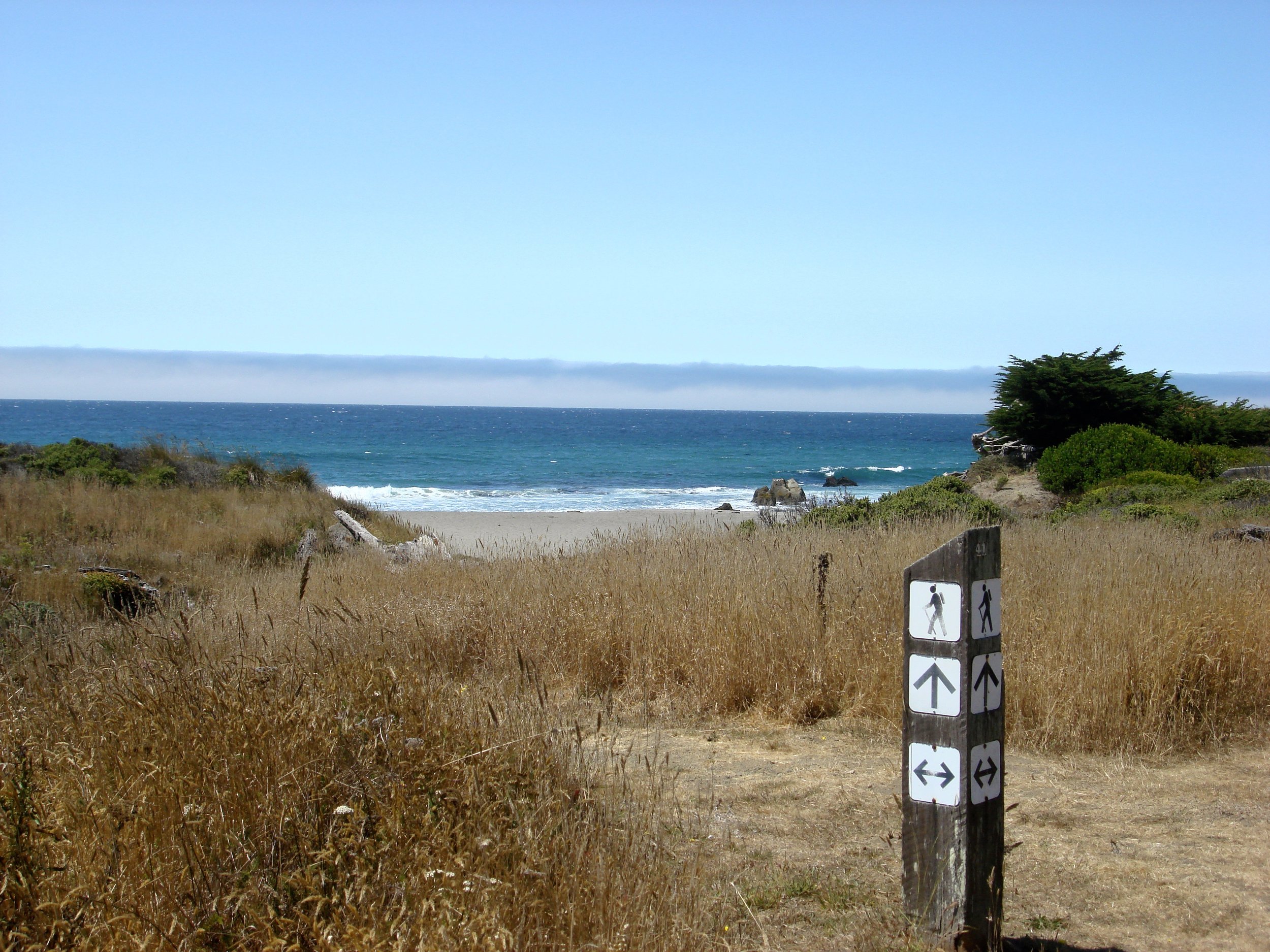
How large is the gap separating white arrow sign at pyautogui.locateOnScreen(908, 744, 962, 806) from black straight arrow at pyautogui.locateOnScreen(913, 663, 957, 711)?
0.16 m

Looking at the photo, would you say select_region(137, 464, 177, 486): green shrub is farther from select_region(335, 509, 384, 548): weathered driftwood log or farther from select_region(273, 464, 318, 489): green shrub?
select_region(335, 509, 384, 548): weathered driftwood log

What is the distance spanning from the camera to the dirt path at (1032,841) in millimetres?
3555

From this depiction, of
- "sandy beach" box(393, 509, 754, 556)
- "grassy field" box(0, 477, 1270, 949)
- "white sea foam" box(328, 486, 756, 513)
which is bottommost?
"white sea foam" box(328, 486, 756, 513)

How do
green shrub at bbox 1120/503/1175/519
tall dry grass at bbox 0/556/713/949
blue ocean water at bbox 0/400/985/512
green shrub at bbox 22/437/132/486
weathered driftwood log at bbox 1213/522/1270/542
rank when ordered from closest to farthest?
tall dry grass at bbox 0/556/713/949 → weathered driftwood log at bbox 1213/522/1270/542 → green shrub at bbox 1120/503/1175/519 → green shrub at bbox 22/437/132/486 → blue ocean water at bbox 0/400/985/512

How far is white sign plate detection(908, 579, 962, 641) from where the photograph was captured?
3.21 metres

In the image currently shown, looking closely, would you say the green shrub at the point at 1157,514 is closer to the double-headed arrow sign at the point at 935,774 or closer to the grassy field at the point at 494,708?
the grassy field at the point at 494,708

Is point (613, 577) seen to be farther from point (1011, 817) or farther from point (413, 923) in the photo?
point (413, 923)

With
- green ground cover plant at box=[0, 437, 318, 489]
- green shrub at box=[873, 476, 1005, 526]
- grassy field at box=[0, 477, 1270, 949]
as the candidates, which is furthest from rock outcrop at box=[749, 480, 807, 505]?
grassy field at box=[0, 477, 1270, 949]

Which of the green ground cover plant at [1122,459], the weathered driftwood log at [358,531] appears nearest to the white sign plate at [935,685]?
the weathered driftwood log at [358,531]

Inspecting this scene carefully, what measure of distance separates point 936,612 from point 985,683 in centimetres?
30

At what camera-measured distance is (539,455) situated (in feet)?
219

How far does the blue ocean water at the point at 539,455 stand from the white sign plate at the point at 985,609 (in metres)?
21.8

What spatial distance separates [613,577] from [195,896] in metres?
5.42

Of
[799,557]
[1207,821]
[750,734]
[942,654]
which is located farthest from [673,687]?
[942,654]
